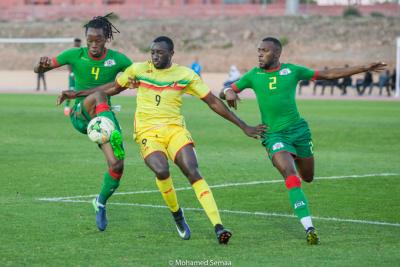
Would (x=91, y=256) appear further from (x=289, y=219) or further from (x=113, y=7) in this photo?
(x=113, y=7)

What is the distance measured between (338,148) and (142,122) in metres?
12.7

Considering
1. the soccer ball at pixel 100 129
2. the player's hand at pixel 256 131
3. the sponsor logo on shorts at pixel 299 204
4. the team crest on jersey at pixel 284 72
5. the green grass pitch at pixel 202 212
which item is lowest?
the green grass pitch at pixel 202 212

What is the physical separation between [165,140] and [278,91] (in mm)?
1556

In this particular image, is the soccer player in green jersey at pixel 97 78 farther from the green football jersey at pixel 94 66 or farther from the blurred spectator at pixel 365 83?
the blurred spectator at pixel 365 83

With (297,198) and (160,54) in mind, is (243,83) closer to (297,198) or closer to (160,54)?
(160,54)

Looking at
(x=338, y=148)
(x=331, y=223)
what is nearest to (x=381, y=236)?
(x=331, y=223)

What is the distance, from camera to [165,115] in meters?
11.5

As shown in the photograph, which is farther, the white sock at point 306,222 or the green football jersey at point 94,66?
the green football jersey at point 94,66

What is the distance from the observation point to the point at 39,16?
92188 mm

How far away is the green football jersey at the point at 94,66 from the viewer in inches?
512

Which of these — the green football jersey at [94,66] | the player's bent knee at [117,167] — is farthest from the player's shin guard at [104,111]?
the green football jersey at [94,66]

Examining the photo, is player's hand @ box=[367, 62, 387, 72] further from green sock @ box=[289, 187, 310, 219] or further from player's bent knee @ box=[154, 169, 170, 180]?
player's bent knee @ box=[154, 169, 170, 180]

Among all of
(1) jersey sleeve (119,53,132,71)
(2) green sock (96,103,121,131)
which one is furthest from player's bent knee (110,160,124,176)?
(1) jersey sleeve (119,53,132,71)

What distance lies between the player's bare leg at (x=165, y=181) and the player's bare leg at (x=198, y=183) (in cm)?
17
